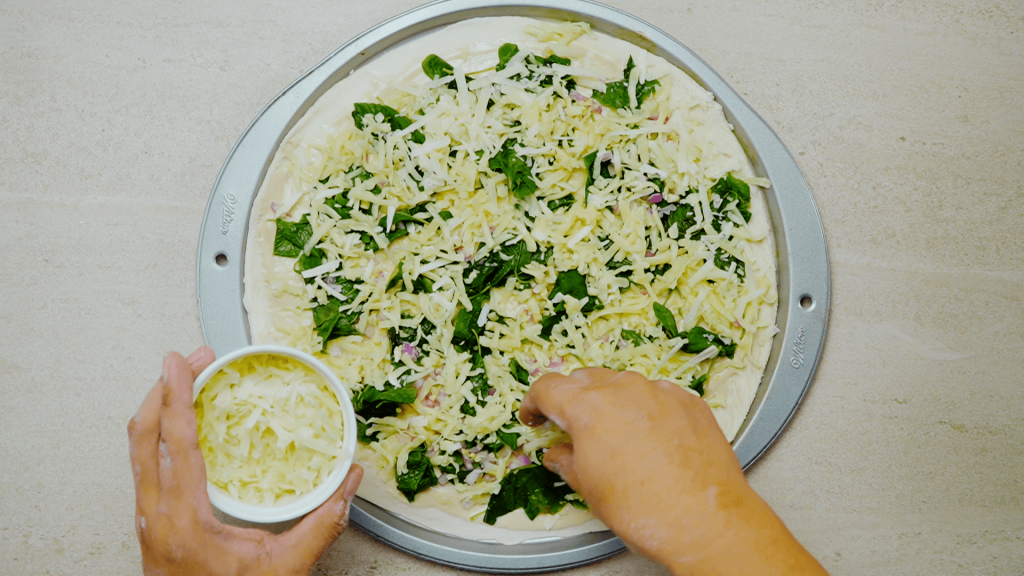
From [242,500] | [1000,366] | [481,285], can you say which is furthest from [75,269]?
[1000,366]

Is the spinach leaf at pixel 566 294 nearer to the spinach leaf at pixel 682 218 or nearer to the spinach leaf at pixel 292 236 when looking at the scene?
the spinach leaf at pixel 682 218

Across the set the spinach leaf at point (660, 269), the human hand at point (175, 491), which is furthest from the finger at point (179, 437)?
the spinach leaf at point (660, 269)

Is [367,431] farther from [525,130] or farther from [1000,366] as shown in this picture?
[1000,366]

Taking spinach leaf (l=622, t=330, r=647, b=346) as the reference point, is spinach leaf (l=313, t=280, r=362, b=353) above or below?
below

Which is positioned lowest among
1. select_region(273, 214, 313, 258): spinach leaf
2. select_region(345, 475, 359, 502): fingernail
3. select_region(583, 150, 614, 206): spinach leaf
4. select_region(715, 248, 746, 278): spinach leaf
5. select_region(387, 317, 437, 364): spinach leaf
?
select_region(345, 475, 359, 502): fingernail

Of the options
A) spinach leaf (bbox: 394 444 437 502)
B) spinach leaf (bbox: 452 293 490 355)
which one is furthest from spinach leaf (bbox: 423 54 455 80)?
spinach leaf (bbox: 394 444 437 502)

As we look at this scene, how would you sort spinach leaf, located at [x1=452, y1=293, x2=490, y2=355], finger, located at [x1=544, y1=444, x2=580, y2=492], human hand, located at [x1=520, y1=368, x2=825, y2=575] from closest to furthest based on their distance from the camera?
human hand, located at [x1=520, y1=368, x2=825, y2=575] < finger, located at [x1=544, y1=444, x2=580, y2=492] < spinach leaf, located at [x1=452, y1=293, x2=490, y2=355]

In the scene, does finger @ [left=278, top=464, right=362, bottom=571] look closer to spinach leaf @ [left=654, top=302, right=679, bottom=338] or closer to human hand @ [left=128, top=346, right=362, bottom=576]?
human hand @ [left=128, top=346, right=362, bottom=576]
